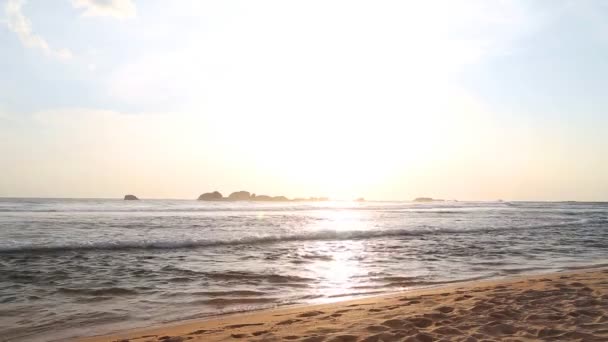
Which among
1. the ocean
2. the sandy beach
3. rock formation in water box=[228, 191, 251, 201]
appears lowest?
the ocean

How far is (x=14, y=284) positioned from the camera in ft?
33.2

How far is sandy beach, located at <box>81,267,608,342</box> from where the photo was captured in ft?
18.8

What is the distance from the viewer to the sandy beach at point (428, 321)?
18.8ft

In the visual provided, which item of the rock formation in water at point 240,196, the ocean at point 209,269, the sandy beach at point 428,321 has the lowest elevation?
the ocean at point 209,269

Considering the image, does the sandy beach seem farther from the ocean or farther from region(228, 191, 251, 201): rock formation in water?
region(228, 191, 251, 201): rock formation in water

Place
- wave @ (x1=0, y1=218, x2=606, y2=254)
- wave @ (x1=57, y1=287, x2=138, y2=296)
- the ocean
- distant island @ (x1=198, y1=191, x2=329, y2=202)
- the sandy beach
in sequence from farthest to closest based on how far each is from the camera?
distant island @ (x1=198, y1=191, x2=329, y2=202), wave @ (x1=0, y1=218, x2=606, y2=254), wave @ (x1=57, y1=287, x2=138, y2=296), the ocean, the sandy beach

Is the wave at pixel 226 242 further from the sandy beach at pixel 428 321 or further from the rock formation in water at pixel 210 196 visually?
the rock formation in water at pixel 210 196

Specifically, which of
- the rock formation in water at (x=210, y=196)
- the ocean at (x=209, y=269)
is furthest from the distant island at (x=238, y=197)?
the ocean at (x=209, y=269)

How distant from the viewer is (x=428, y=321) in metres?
6.40

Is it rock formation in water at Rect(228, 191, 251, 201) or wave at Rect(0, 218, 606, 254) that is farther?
rock formation in water at Rect(228, 191, 251, 201)

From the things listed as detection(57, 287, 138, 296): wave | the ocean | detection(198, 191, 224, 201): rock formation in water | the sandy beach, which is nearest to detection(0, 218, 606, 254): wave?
the ocean

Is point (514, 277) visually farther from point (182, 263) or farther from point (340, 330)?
point (182, 263)

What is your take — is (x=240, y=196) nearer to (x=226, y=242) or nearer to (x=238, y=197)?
(x=238, y=197)

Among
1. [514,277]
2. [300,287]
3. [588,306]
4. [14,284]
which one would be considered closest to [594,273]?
[514,277]
